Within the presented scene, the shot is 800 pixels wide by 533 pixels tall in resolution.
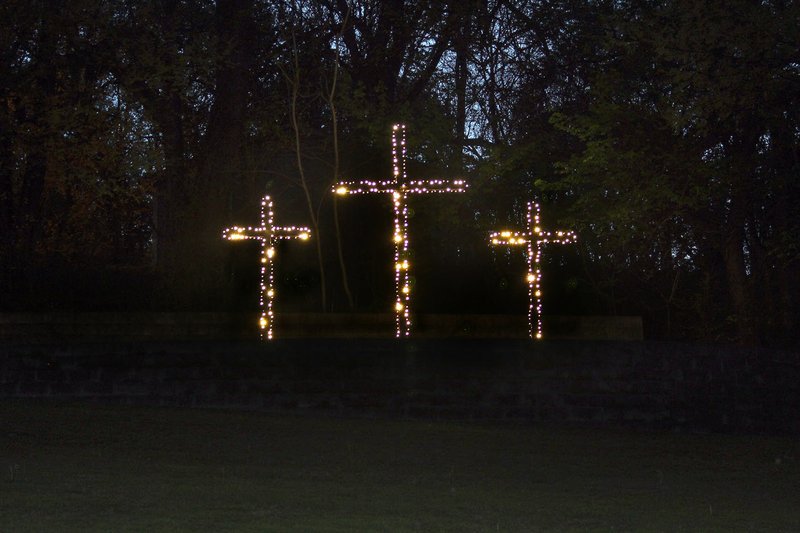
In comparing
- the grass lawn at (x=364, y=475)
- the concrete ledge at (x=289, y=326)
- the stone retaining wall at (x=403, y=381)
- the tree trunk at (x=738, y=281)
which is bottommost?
the grass lawn at (x=364, y=475)

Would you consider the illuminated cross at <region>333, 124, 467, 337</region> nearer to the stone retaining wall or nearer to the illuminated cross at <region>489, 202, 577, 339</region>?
the illuminated cross at <region>489, 202, 577, 339</region>

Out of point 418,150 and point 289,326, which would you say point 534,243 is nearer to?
point 418,150

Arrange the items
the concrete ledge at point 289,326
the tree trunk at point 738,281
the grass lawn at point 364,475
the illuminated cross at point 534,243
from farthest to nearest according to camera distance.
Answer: the tree trunk at point 738,281, the illuminated cross at point 534,243, the concrete ledge at point 289,326, the grass lawn at point 364,475

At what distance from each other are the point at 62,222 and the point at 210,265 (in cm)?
841

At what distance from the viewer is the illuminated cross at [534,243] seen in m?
16.7

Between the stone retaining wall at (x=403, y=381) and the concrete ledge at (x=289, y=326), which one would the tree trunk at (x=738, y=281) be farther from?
the stone retaining wall at (x=403, y=381)

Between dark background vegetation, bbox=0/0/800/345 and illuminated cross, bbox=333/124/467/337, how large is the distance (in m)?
1.14

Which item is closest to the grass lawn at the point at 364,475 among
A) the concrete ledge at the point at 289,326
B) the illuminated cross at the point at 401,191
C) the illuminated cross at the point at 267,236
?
the concrete ledge at the point at 289,326

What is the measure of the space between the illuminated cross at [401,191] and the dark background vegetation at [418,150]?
1.14m

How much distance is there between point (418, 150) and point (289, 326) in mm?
4371

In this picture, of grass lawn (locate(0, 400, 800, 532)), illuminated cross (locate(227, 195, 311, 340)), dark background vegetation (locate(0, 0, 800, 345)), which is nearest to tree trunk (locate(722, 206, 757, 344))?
dark background vegetation (locate(0, 0, 800, 345))

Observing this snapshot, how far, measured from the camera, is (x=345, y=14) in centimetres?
2111

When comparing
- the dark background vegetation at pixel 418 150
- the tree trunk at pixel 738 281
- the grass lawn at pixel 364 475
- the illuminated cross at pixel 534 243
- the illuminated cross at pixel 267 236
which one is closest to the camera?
the grass lawn at pixel 364 475

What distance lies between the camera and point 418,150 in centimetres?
1911
